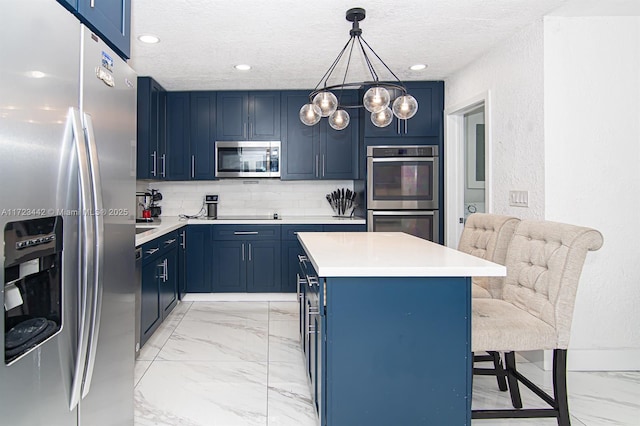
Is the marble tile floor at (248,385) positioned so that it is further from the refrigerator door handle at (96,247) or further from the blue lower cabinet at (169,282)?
the refrigerator door handle at (96,247)

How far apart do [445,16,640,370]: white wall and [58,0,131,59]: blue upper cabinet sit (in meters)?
2.48

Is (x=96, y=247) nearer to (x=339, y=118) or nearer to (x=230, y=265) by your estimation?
(x=339, y=118)

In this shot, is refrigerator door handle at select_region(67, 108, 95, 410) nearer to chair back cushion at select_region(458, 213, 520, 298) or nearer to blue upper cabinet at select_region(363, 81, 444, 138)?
chair back cushion at select_region(458, 213, 520, 298)

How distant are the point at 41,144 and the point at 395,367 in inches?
55.2

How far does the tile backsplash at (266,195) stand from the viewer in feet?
16.5

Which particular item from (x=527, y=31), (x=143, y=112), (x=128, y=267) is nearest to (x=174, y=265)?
(x=143, y=112)

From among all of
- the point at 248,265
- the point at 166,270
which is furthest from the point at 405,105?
the point at 248,265

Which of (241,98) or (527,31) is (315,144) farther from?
(527,31)

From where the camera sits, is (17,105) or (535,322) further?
(535,322)

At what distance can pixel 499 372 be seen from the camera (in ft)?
7.54

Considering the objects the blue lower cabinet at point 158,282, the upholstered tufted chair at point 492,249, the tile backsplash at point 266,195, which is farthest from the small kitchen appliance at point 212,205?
the upholstered tufted chair at point 492,249

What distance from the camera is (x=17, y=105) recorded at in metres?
0.95

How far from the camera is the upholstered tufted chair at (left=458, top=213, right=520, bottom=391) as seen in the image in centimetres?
237

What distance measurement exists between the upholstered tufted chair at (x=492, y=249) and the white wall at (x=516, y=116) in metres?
0.47
